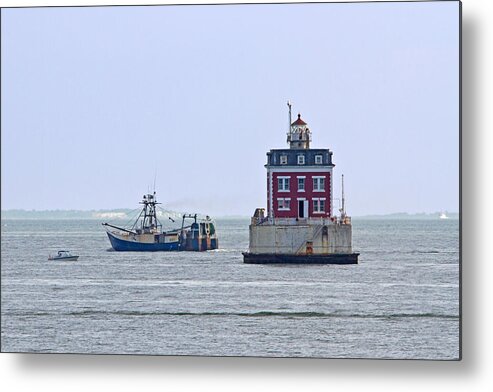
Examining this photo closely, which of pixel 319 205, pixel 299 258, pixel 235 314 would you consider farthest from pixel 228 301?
pixel 319 205

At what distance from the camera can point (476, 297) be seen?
7773mm

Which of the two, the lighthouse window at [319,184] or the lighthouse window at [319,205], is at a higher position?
the lighthouse window at [319,184]

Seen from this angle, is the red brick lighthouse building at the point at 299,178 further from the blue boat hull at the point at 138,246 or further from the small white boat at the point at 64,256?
the small white boat at the point at 64,256

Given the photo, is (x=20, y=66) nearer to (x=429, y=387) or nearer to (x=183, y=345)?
(x=183, y=345)

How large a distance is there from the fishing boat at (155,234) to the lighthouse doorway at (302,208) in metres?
0.62

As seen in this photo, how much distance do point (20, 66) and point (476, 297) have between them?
301 cm

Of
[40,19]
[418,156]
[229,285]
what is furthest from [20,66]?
[418,156]

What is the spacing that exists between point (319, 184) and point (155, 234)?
1143 mm

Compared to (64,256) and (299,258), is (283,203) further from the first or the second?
(64,256)

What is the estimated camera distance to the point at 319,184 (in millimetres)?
8844

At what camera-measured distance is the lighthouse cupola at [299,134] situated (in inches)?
330

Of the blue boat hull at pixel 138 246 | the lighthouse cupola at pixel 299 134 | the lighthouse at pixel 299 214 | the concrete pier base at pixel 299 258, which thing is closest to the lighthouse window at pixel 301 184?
the lighthouse at pixel 299 214

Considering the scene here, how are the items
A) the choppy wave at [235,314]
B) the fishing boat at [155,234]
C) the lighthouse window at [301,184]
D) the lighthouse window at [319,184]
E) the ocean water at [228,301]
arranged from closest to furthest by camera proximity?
1. the ocean water at [228,301]
2. the choppy wave at [235,314]
3. the fishing boat at [155,234]
4. the lighthouse window at [319,184]
5. the lighthouse window at [301,184]

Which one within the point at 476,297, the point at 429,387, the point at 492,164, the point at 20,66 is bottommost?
the point at 429,387
